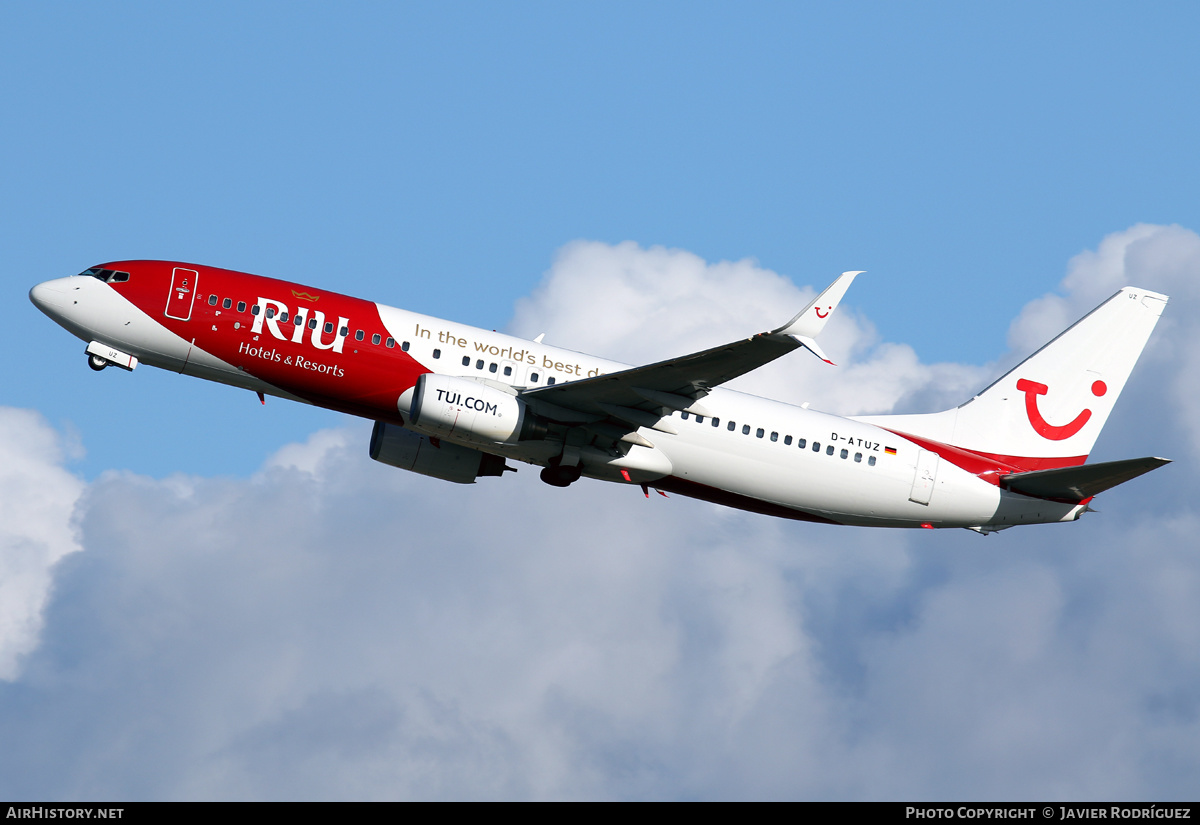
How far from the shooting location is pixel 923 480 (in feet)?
138

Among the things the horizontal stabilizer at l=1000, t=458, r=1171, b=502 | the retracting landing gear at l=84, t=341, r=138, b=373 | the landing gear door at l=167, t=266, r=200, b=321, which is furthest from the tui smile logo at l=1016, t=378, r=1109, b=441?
the retracting landing gear at l=84, t=341, r=138, b=373

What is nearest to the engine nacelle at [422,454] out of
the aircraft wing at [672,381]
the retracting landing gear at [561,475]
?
the retracting landing gear at [561,475]

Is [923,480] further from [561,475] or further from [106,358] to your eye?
[106,358]

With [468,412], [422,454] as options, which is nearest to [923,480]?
[468,412]

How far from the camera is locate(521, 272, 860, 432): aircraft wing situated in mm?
32469

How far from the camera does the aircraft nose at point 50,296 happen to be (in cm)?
3850

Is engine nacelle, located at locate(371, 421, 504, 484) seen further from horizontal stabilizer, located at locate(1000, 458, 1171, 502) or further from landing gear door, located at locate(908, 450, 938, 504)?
horizontal stabilizer, located at locate(1000, 458, 1171, 502)

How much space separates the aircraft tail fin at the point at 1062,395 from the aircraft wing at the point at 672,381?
1046cm

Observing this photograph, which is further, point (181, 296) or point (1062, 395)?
point (1062, 395)

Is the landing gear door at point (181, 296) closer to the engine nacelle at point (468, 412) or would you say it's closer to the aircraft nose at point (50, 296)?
the aircraft nose at point (50, 296)

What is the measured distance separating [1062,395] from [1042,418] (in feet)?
3.80

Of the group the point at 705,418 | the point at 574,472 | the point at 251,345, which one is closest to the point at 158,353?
the point at 251,345

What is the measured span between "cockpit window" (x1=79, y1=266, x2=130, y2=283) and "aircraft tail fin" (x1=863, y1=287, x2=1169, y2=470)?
2553cm
